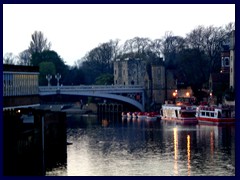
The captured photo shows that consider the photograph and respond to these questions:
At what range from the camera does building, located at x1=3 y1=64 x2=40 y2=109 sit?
155 ft

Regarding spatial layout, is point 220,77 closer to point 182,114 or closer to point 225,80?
point 225,80

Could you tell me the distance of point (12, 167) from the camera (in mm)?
38875

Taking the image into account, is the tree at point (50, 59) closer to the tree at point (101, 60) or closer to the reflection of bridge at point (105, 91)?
the tree at point (101, 60)

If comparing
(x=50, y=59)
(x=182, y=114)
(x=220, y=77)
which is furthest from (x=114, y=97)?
(x=50, y=59)

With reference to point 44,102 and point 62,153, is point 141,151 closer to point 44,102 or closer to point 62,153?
point 62,153

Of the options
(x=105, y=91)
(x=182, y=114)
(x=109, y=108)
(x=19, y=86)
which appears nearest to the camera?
(x=19, y=86)

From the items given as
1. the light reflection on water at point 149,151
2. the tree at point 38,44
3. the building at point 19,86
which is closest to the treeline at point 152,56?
the tree at point 38,44

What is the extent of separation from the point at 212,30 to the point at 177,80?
1248cm

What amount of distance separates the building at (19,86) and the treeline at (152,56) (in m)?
44.6

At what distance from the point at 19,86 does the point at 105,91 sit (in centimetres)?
3890

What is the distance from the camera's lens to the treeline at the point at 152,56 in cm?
10038

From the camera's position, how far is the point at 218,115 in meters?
70.2

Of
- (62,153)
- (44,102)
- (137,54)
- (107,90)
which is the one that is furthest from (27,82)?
(137,54)

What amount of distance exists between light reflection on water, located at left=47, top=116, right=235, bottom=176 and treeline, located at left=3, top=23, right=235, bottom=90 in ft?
102
